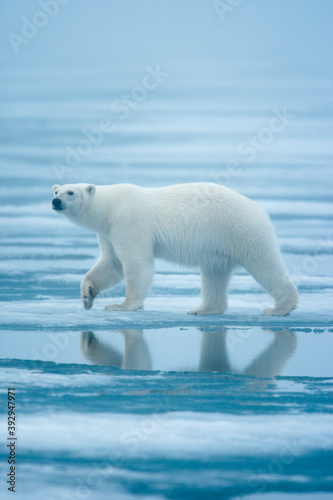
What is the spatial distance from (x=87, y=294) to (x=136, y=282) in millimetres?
462

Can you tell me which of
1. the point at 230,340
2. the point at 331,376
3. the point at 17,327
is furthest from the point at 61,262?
the point at 331,376

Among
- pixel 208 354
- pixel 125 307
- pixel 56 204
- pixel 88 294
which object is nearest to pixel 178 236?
pixel 125 307

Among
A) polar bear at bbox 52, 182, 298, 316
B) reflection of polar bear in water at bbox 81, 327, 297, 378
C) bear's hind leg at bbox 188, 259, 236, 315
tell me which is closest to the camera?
reflection of polar bear in water at bbox 81, 327, 297, 378

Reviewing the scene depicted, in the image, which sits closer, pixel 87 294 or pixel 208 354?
pixel 208 354

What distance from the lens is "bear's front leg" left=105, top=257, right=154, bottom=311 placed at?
530cm

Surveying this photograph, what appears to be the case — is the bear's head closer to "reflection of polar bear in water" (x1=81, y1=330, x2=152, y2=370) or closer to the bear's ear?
the bear's ear

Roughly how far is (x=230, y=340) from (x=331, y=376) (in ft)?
3.59

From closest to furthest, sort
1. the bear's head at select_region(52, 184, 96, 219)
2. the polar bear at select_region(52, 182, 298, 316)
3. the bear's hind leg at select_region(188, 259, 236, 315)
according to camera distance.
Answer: the polar bear at select_region(52, 182, 298, 316) → the bear's head at select_region(52, 184, 96, 219) → the bear's hind leg at select_region(188, 259, 236, 315)

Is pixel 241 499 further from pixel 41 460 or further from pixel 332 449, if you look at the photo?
pixel 41 460

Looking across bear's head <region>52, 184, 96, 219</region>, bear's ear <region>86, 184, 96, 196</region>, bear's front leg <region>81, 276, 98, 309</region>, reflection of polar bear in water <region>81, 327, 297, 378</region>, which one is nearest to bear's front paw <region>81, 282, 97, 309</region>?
bear's front leg <region>81, 276, 98, 309</region>

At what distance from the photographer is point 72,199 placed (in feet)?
17.8

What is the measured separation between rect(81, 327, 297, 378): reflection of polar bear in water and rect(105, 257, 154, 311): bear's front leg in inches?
33.0

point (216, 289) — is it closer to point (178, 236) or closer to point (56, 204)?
point (178, 236)

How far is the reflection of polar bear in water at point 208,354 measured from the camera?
11.4 feet
